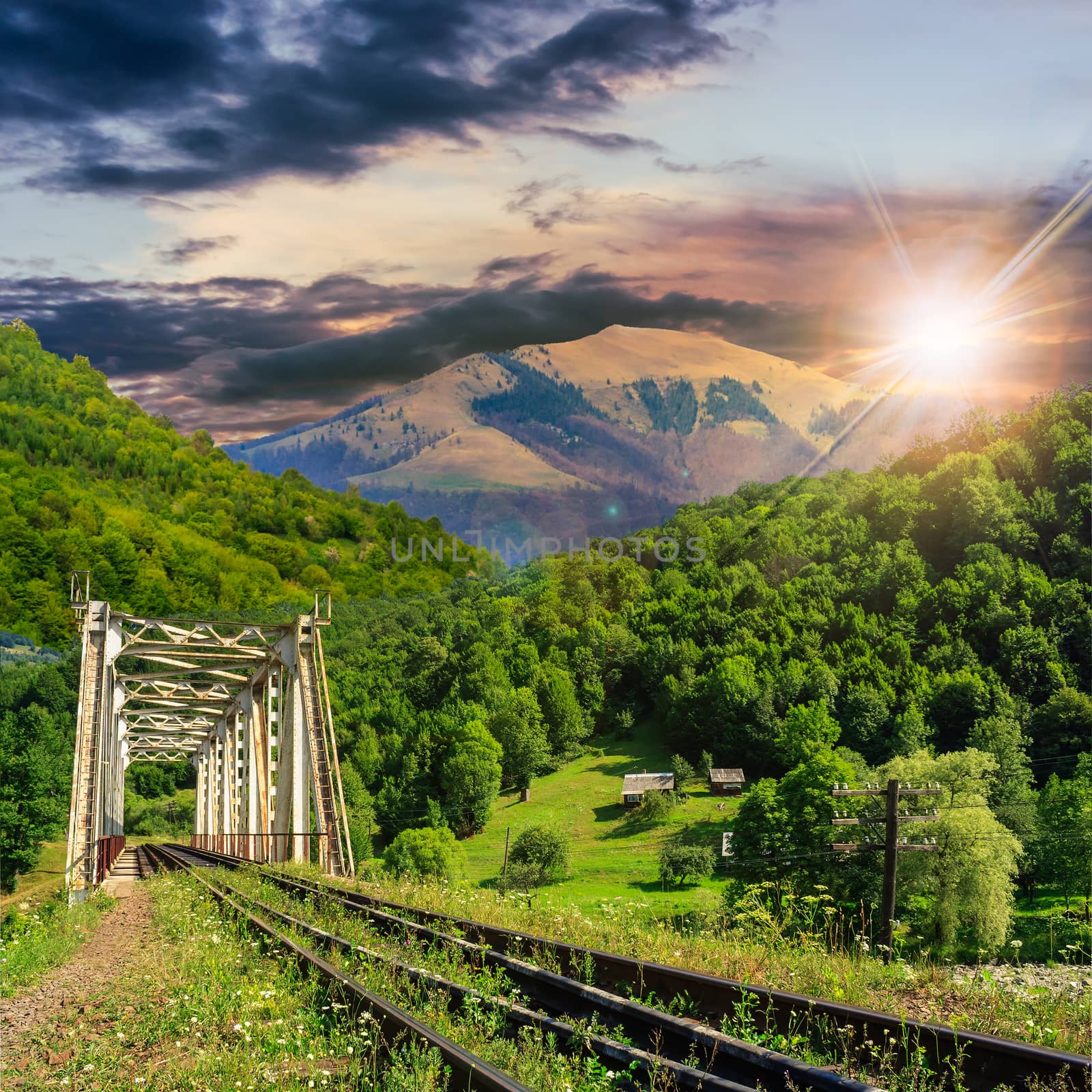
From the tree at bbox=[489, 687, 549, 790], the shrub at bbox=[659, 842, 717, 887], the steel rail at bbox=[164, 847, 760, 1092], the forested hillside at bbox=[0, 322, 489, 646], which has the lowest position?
the shrub at bbox=[659, 842, 717, 887]

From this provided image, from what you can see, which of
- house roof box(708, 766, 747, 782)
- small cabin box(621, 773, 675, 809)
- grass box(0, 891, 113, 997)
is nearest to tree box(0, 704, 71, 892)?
small cabin box(621, 773, 675, 809)

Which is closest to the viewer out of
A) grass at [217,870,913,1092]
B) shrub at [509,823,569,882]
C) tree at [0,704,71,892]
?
grass at [217,870,913,1092]

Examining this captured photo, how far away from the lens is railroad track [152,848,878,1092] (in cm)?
516

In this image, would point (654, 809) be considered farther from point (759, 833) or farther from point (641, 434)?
point (641, 434)

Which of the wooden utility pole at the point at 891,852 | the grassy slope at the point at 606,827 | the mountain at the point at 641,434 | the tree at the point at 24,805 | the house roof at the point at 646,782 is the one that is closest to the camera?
the wooden utility pole at the point at 891,852

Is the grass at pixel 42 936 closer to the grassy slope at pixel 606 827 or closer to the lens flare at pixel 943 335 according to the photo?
the grassy slope at pixel 606 827

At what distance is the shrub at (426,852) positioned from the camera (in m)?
80.5

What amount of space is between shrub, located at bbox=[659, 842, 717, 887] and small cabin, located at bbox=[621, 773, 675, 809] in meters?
21.9

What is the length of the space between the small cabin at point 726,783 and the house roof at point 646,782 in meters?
4.01

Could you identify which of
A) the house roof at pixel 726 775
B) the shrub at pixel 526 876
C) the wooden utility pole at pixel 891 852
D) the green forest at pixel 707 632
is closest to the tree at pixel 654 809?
the house roof at pixel 726 775

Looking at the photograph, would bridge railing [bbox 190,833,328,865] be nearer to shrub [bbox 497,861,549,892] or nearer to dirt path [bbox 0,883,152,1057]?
dirt path [bbox 0,883,152,1057]

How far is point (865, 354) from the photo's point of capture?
174500 mm

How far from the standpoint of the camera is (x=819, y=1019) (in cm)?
592

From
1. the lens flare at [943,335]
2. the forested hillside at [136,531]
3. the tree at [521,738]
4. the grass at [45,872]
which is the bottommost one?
the grass at [45,872]
